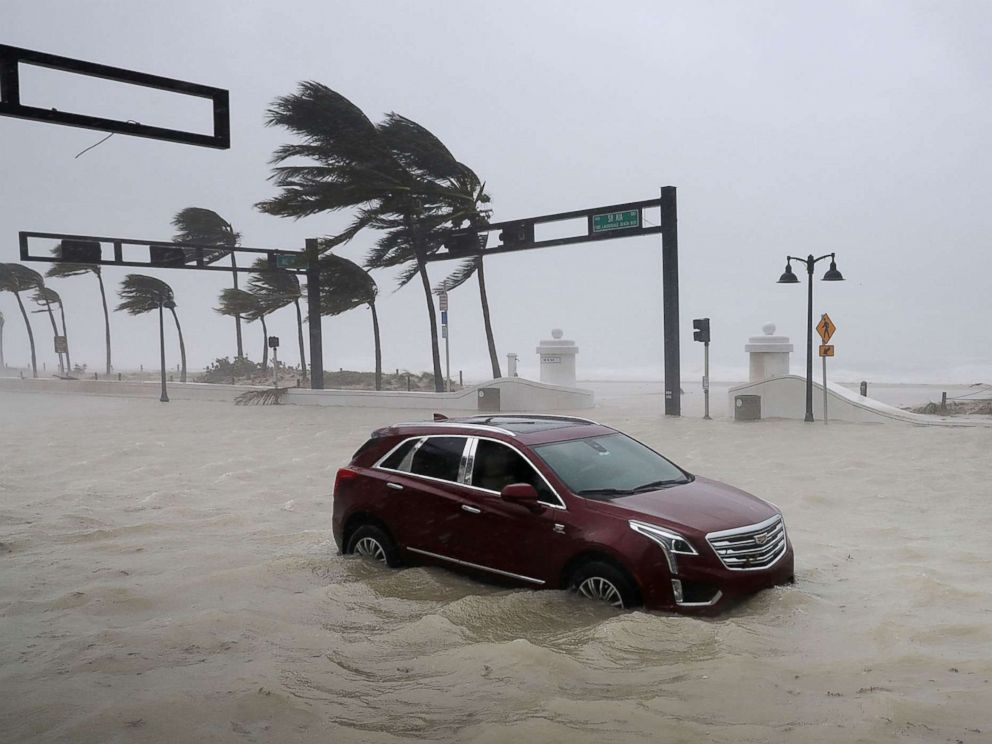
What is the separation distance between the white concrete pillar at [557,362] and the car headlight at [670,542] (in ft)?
85.2

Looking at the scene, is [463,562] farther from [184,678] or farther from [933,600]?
[933,600]

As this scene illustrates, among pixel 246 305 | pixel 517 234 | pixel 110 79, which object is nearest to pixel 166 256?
pixel 246 305

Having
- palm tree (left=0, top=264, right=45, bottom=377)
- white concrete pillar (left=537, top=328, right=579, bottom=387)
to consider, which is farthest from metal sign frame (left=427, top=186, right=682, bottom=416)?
palm tree (left=0, top=264, right=45, bottom=377)

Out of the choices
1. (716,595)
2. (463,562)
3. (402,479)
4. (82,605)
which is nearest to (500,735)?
(716,595)

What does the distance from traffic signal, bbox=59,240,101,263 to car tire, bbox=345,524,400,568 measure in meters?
25.2

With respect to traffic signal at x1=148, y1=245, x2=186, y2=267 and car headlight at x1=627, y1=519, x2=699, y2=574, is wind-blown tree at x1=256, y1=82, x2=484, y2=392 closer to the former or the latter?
traffic signal at x1=148, y1=245, x2=186, y2=267

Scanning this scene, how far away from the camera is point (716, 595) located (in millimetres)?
6492

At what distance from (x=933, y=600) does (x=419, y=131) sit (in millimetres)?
27389

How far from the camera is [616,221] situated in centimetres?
2572

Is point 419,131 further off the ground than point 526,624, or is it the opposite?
point 419,131

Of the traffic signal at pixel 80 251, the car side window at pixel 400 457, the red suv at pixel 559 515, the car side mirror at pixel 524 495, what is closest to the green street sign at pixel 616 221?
the traffic signal at pixel 80 251

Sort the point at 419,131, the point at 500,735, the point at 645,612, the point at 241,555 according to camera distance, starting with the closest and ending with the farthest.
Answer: the point at 500,735 → the point at 645,612 → the point at 241,555 → the point at 419,131

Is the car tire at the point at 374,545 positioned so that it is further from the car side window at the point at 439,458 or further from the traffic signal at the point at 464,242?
the traffic signal at the point at 464,242

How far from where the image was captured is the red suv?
6.49m
